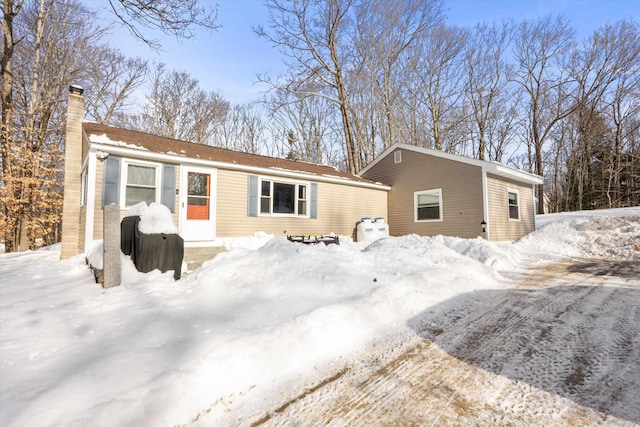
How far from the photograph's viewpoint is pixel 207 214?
877 cm

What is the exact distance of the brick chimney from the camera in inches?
316

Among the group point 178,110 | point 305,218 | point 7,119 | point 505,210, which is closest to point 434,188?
point 505,210

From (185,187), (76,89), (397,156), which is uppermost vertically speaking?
(76,89)

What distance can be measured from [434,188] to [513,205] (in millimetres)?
3711

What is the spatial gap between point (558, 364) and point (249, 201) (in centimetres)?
862

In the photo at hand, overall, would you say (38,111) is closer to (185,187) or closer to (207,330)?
(185,187)

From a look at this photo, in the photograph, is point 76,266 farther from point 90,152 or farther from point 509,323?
point 509,323

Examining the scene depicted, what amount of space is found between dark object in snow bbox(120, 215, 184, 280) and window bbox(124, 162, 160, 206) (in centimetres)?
380

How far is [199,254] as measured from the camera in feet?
24.2

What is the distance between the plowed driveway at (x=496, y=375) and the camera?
1.62 m

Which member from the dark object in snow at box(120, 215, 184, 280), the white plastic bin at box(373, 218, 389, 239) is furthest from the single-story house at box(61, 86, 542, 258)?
the dark object in snow at box(120, 215, 184, 280)

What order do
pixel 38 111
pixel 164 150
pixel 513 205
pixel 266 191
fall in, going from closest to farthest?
pixel 164 150 < pixel 266 191 < pixel 513 205 < pixel 38 111

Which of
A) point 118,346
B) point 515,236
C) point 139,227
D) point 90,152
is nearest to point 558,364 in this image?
point 118,346

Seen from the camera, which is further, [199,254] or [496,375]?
[199,254]
